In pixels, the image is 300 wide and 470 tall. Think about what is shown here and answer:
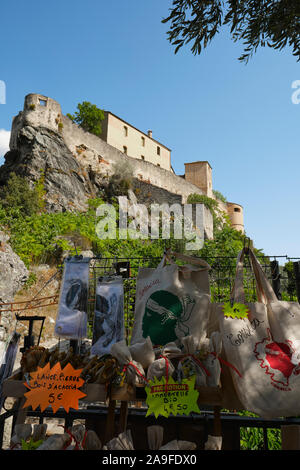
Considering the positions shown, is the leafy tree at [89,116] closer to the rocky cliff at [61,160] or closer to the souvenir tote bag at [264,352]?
the rocky cliff at [61,160]

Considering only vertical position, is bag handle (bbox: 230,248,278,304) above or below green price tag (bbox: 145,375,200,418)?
above

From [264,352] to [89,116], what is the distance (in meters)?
28.0

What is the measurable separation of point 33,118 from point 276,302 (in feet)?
66.4

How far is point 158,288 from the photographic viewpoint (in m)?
2.00

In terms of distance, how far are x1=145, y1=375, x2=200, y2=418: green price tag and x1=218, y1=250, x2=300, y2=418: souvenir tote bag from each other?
0.89 ft

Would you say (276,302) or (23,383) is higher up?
(276,302)

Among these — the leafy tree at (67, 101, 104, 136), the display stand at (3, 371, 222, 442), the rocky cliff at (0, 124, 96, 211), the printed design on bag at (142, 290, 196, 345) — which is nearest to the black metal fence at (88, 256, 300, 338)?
the printed design on bag at (142, 290, 196, 345)

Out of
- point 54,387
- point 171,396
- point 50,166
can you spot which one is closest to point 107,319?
point 54,387

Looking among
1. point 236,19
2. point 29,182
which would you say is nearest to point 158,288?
point 236,19

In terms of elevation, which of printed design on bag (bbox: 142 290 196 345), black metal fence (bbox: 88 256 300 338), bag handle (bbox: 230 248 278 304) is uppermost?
black metal fence (bbox: 88 256 300 338)

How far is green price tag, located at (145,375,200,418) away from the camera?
4.45 feet

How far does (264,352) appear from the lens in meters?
1.56

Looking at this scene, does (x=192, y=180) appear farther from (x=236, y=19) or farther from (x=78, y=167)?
(x=236, y=19)

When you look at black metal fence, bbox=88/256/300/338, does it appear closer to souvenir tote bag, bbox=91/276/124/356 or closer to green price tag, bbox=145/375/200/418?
souvenir tote bag, bbox=91/276/124/356
